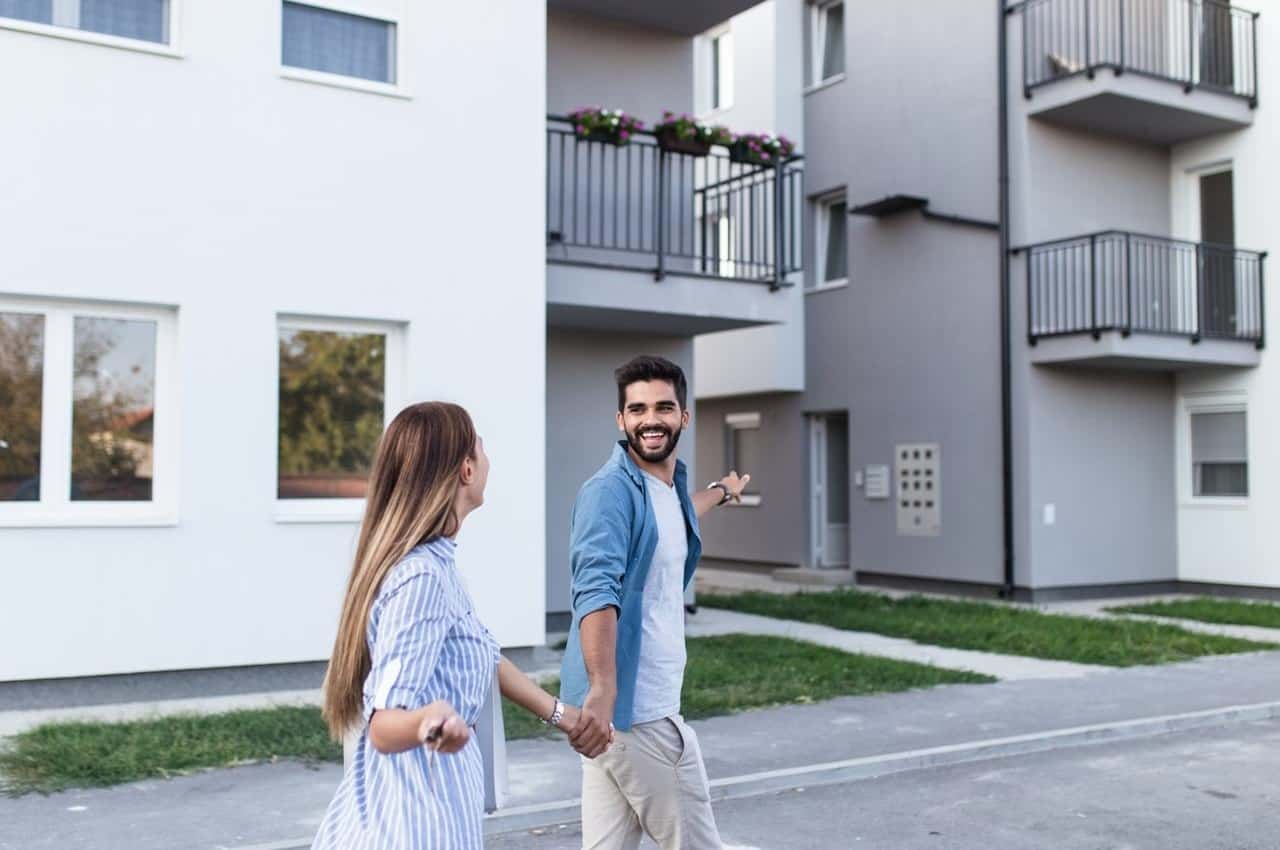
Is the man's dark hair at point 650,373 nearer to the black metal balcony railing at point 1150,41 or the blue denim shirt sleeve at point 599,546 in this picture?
the blue denim shirt sleeve at point 599,546

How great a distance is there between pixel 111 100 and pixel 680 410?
658 centimetres

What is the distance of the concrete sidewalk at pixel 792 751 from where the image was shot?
18.9 feet

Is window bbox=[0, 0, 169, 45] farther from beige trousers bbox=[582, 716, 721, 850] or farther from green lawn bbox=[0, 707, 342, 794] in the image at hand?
beige trousers bbox=[582, 716, 721, 850]

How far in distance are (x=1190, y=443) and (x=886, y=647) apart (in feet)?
26.0

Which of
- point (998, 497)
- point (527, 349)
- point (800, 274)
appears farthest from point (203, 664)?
point (800, 274)

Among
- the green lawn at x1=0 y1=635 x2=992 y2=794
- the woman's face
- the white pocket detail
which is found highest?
the woman's face

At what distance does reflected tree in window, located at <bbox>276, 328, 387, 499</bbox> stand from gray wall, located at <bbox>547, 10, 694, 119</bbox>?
4.49 m

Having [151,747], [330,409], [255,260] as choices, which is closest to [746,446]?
[330,409]

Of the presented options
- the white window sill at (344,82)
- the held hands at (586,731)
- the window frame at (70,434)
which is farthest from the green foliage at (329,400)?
the held hands at (586,731)

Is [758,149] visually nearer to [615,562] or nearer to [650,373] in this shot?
[650,373]

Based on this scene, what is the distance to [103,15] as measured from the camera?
8812mm

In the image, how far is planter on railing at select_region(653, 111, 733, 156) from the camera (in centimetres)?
1223

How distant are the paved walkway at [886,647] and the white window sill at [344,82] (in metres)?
5.58

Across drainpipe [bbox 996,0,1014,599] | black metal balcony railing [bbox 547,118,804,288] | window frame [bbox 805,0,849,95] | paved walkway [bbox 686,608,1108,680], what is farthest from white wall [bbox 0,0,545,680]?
window frame [bbox 805,0,849,95]
